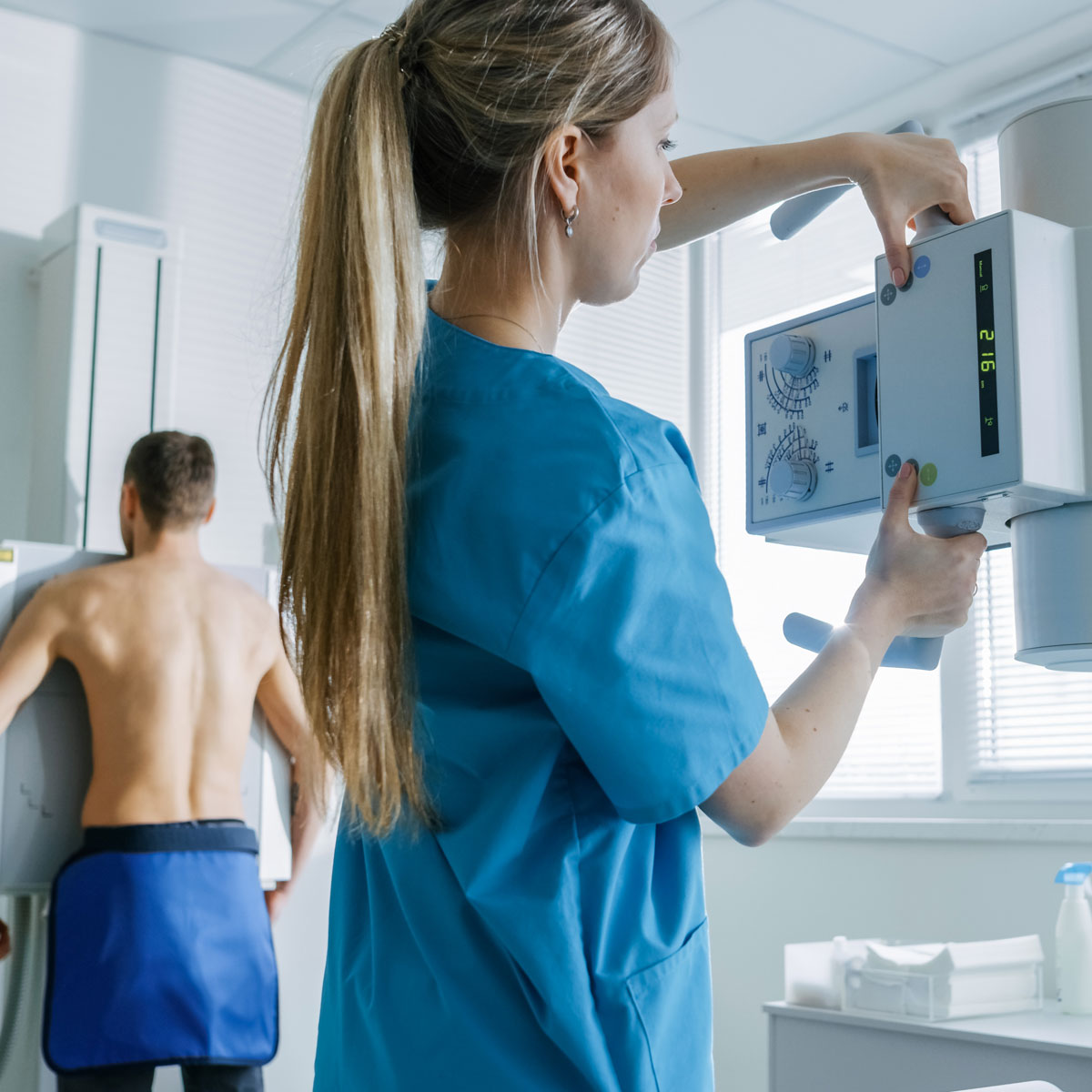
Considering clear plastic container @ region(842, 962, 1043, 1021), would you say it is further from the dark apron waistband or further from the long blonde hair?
the long blonde hair

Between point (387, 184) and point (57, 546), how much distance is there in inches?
68.3

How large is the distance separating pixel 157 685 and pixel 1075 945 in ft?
5.04

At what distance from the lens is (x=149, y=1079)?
2.11m

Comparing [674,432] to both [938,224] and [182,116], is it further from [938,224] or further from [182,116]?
[182,116]

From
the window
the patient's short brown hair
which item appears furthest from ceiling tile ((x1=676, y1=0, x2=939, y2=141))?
the patient's short brown hair

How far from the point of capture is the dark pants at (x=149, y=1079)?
6.76 ft

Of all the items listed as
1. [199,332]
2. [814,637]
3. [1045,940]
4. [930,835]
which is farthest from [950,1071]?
[199,332]

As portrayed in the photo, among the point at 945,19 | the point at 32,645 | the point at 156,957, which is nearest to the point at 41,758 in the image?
the point at 32,645

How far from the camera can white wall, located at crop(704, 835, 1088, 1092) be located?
2.47 metres

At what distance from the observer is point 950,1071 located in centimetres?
183

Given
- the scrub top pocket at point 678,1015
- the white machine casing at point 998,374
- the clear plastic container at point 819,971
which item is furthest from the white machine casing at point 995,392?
the clear plastic container at point 819,971

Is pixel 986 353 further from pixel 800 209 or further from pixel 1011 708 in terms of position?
pixel 1011 708

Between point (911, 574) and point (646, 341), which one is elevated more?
point (646, 341)

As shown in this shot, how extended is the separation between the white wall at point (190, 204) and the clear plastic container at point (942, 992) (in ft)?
4.18
